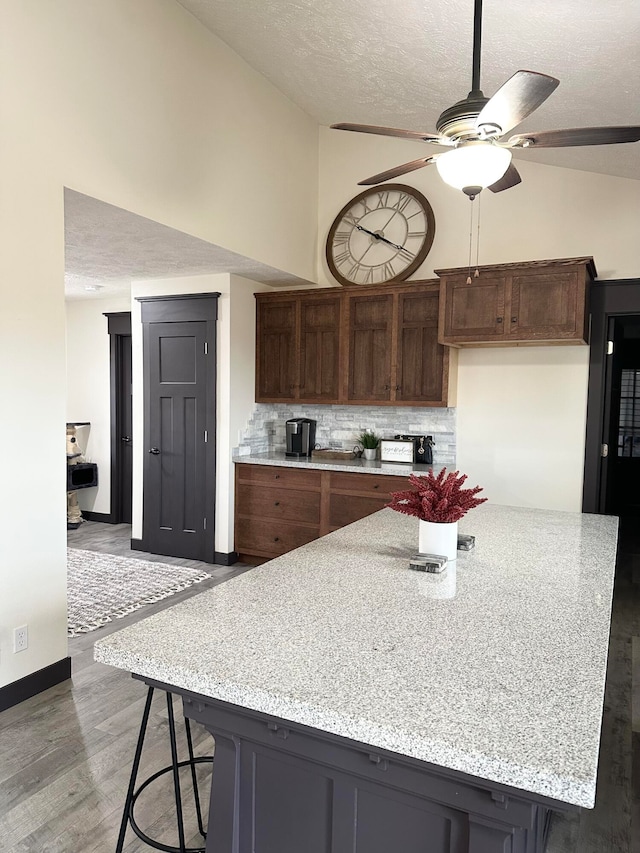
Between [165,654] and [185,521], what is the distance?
3966 mm

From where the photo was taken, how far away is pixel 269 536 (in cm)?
504

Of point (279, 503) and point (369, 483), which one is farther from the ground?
point (369, 483)

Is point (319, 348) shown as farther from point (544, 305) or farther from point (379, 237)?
point (544, 305)

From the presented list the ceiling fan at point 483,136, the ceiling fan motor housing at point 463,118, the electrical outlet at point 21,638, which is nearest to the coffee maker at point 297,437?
the electrical outlet at point 21,638

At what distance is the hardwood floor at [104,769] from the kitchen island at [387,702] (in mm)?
839

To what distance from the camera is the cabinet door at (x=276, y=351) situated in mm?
5230

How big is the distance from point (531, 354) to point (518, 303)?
2.05 ft

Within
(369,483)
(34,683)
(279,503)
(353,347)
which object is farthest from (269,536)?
(34,683)

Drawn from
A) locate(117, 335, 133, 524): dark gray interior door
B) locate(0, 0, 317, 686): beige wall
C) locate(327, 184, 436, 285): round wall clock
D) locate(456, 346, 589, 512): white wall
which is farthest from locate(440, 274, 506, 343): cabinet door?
locate(117, 335, 133, 524): dark gray interior door

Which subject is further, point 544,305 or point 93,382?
point 93,382

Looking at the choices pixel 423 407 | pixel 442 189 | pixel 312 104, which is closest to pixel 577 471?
pixel 423 407

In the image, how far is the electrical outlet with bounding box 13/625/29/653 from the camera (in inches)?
109

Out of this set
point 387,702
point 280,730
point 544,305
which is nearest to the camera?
point 387,702

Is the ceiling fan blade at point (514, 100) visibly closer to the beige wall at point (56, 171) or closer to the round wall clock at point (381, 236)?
→ the beige wall at point (56, 171)
